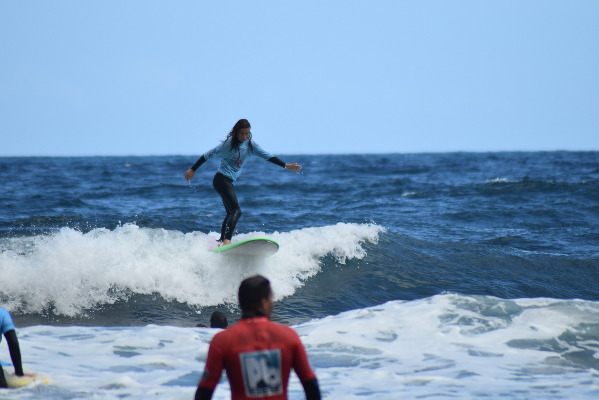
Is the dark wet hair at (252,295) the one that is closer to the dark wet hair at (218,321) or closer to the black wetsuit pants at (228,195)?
the dark wet hair at (218,321)

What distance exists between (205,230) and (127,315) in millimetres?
6342

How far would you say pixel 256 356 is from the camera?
9.49 feet

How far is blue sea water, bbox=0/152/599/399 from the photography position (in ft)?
19.8

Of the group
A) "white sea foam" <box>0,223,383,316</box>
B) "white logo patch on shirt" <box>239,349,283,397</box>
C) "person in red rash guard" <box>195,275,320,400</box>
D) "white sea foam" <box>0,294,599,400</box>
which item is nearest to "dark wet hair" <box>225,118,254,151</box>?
"white sea foam" <box>0,223,383,316</box>

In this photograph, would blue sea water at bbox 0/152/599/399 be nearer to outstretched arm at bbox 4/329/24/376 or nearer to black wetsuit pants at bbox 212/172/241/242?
outstretched arm at bbox 4/329/24/376

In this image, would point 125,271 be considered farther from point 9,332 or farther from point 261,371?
point 261,371

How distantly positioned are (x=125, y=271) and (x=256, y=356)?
295 inches

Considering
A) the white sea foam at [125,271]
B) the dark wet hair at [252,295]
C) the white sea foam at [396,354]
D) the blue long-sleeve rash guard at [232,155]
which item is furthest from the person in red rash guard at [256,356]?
the white sea foam at [125,271]

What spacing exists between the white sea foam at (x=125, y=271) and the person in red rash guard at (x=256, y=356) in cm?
655

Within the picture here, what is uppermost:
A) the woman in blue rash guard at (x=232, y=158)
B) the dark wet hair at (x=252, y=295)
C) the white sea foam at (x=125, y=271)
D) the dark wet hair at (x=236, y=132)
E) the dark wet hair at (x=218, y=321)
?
the dark wet hair at (x=236, y=132)

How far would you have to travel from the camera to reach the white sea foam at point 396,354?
18.5 feet

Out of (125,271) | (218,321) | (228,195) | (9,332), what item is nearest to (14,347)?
(9,332)

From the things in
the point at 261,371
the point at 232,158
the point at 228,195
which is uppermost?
the point at 232,158

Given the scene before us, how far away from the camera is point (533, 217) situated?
18141 mm
